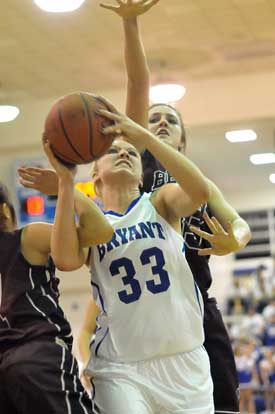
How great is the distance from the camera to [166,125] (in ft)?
11.9

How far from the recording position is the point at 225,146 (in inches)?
451

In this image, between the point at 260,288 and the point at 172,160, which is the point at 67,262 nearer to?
the point at 172,160

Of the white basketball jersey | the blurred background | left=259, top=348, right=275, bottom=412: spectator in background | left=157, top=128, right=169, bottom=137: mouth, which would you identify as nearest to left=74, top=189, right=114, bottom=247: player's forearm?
the white basketball jersey

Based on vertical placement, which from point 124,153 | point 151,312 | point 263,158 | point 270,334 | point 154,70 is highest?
point 154,70

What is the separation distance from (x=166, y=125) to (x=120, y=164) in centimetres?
51

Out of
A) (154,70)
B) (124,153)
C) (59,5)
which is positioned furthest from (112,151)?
(154,70)

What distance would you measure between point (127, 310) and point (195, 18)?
4483 millimetres

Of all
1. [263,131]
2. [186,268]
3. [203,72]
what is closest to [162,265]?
[186,268]

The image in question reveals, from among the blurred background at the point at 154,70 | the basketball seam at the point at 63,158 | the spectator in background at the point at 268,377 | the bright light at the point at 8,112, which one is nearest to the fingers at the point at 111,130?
the basketball seam at the point at 63,158

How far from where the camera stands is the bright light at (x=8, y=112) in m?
9.12

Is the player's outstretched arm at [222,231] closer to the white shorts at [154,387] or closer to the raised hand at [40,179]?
the white shorts at [154,387]

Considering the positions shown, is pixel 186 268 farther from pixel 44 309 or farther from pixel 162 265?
pixel 44 309

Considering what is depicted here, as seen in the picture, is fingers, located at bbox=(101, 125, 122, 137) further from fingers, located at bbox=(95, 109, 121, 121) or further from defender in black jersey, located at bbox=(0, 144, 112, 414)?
defender in black jersey, located at bbox=(0, 144, 112, 414)

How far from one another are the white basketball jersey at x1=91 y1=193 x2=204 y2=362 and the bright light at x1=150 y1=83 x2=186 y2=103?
17.4 feet
